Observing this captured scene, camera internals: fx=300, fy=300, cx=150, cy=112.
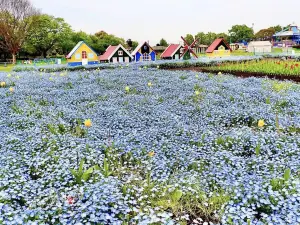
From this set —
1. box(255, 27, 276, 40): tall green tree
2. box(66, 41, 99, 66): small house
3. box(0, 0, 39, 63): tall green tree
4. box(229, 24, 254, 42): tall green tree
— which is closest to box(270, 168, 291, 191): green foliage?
box(66, 41, 99, 66): small house

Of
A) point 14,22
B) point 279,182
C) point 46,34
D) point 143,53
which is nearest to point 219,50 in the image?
point 143,53

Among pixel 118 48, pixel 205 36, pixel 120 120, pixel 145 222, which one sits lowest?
pixel 145 222

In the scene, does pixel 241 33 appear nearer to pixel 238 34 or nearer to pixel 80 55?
pixel 238 34

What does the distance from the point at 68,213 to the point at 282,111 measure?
20.1ft

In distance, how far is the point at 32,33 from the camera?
5569 centimetres

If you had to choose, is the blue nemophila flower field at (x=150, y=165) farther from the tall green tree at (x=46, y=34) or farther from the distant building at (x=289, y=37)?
the distant building at (x=289, y=37)

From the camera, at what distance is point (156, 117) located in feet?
22.5

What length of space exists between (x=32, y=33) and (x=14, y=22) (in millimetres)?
7003

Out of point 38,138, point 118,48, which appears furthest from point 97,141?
point 118,48

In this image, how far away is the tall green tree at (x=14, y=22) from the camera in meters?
47.2

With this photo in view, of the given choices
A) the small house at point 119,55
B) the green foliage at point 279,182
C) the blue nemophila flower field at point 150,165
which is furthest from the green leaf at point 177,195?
the small house at point 119,55

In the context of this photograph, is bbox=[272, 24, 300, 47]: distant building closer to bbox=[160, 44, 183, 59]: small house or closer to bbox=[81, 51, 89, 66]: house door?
bbox=[160, 44, 183, 59]: small house

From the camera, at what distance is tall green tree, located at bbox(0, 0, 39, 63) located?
155 feet

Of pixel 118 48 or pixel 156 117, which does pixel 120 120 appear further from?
pixel 118 48
